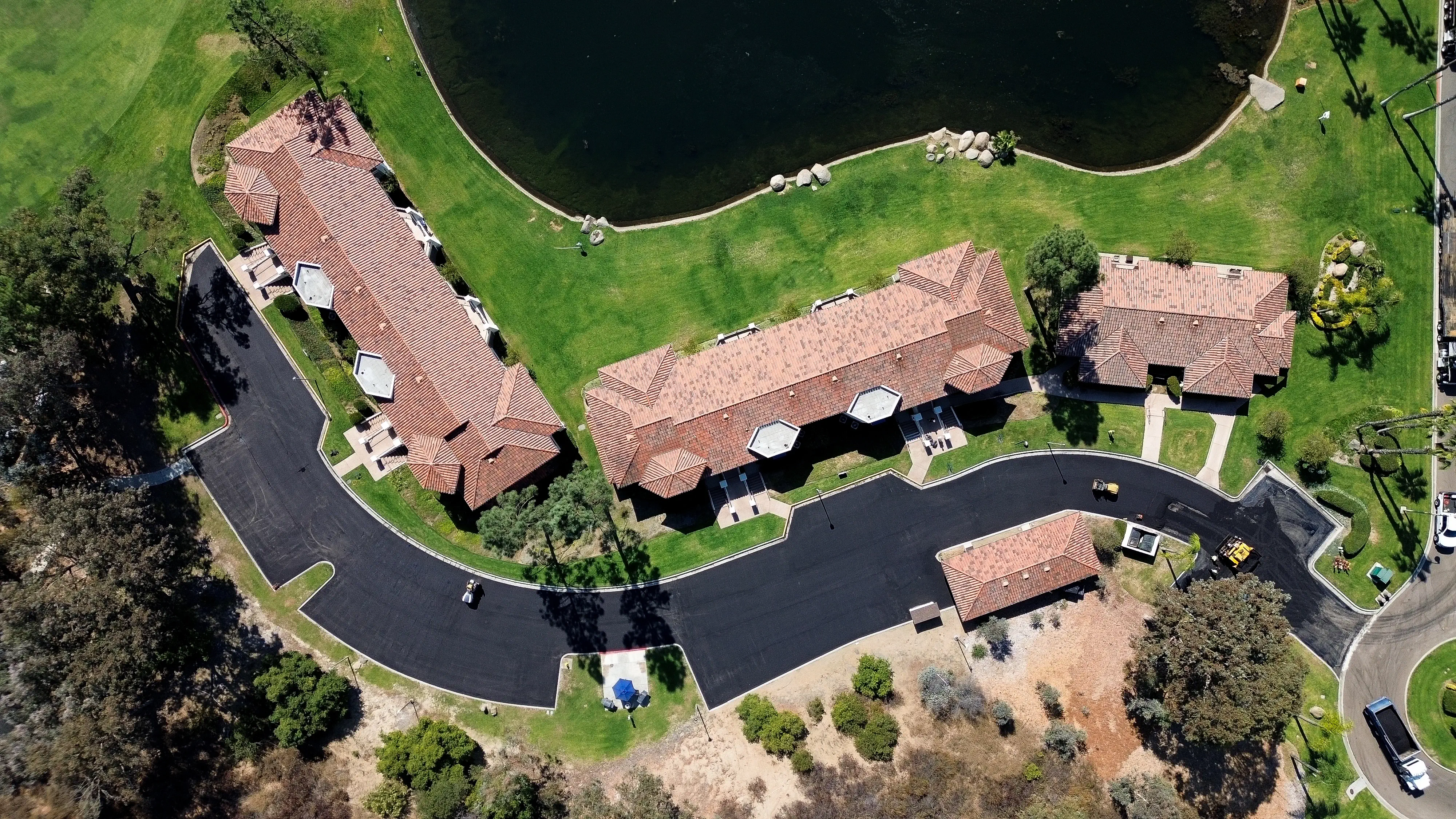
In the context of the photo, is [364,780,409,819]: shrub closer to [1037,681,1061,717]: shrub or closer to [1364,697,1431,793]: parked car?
[1037,681,1061,717]: shrub

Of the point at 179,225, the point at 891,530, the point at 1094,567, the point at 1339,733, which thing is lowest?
the point at 1339,733

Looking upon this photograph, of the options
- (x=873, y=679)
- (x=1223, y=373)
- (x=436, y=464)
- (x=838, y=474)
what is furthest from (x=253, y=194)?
(x=1223, y=373)

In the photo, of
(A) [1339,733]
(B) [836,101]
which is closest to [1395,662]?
(A) [1339,733]

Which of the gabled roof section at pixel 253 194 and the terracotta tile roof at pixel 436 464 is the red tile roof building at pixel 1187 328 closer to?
the terracotta tile roof at pixel 436 464

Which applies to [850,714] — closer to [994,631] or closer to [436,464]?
[994,631]

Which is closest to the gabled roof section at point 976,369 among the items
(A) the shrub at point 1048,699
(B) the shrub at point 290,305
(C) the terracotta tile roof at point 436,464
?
(A) the shrub at point 1048,699

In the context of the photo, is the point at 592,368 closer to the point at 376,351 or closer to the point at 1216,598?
the point at 376,351
